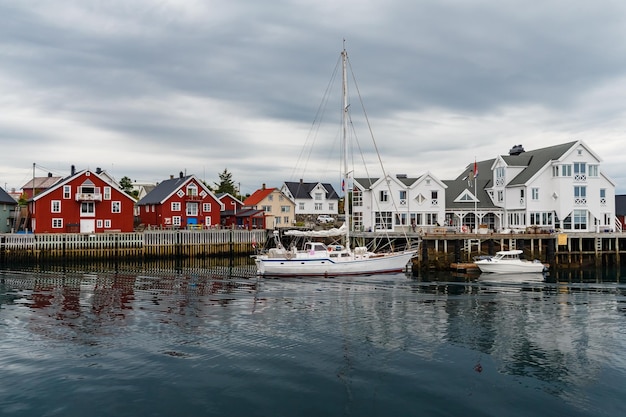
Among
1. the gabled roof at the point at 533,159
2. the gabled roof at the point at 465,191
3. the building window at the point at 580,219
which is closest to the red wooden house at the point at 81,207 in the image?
the gabled roof at the point at 465,191

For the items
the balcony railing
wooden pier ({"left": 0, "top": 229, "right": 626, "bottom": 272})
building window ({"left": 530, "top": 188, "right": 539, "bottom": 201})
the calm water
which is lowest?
the calm water

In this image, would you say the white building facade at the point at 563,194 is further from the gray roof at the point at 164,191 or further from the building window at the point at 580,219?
the gray roof at the point at 164,191

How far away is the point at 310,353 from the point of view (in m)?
19.1

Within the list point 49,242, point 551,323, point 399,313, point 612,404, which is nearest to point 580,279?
point 551,323

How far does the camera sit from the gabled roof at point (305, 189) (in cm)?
9975

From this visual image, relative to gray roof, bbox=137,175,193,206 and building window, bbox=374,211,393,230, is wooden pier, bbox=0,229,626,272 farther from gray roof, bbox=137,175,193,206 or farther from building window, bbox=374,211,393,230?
gray roof, bbox=137,175,193,206

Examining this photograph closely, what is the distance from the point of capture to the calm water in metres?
14.5

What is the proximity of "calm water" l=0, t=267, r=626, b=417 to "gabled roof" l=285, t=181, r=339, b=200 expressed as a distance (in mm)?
66128

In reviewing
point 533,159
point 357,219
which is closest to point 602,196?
point 533,159

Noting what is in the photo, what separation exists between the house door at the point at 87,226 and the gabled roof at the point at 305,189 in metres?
43.2

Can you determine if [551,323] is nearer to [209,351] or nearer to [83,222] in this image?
Answer: [209,351]

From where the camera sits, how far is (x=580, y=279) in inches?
1674

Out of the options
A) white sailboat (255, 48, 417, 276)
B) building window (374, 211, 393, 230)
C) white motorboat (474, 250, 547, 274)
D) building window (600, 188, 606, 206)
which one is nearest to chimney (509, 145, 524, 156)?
building window (600, 188, 606, 206)

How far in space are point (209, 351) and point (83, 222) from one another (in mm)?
50869
